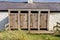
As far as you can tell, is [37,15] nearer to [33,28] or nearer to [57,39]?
[33,28]

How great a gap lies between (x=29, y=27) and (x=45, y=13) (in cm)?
224

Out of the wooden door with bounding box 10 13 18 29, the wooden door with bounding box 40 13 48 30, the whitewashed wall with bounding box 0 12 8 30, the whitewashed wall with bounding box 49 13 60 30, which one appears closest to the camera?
the wooden door with bounding box 10 13 18 29

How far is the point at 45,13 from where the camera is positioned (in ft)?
72.3

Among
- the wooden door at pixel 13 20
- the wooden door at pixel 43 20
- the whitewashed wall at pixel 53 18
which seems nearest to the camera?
the wooden door at pixel 13 20

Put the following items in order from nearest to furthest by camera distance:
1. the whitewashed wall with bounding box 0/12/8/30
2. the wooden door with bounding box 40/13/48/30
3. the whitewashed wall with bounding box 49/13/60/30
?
the wooden door with bounding box 40/13/48/30
the whitewashed wall with bounding box 49/13/60/30
the whitewashed wall with bounding box 0/12/8/30

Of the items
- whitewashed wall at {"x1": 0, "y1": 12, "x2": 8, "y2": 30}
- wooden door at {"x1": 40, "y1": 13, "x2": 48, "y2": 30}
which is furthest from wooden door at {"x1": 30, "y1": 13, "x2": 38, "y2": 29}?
whitewashed wall at {"x1": 0, "y1": 12, "x2": 8, "y2": 30}

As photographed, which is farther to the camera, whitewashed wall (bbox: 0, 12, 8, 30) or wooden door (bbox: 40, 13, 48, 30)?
whitewashed wall (bbox: 0, 12, 8, 30)

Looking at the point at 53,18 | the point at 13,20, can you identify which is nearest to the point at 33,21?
the point at 13,20

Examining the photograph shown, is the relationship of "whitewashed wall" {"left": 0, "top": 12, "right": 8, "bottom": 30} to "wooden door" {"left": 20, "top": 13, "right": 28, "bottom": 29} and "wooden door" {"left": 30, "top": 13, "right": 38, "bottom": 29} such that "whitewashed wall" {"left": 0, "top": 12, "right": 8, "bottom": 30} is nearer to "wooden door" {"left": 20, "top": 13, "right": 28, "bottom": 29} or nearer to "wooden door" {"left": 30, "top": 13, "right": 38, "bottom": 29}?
"wooden door" {"left": 20, "top": 13, "right": 28, "bottom": 29}

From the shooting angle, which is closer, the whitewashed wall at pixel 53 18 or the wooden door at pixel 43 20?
the wooden door at pixel 43 20

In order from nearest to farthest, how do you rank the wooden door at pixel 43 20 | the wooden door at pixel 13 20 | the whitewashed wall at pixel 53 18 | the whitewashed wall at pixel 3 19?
the wooden door at pixel 13 20 < the wooden door at pixel 43 20 < the whitewashed wall at pixel 53 18 < the whitewashed wall at pixel 3 19

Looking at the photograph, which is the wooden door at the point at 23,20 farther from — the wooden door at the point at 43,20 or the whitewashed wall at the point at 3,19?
the whitewashed wall at the point at 3,19

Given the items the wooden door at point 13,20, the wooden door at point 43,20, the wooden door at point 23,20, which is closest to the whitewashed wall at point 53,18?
the wooden door at point 43,20

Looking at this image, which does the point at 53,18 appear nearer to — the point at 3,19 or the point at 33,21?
the point at 33,21
